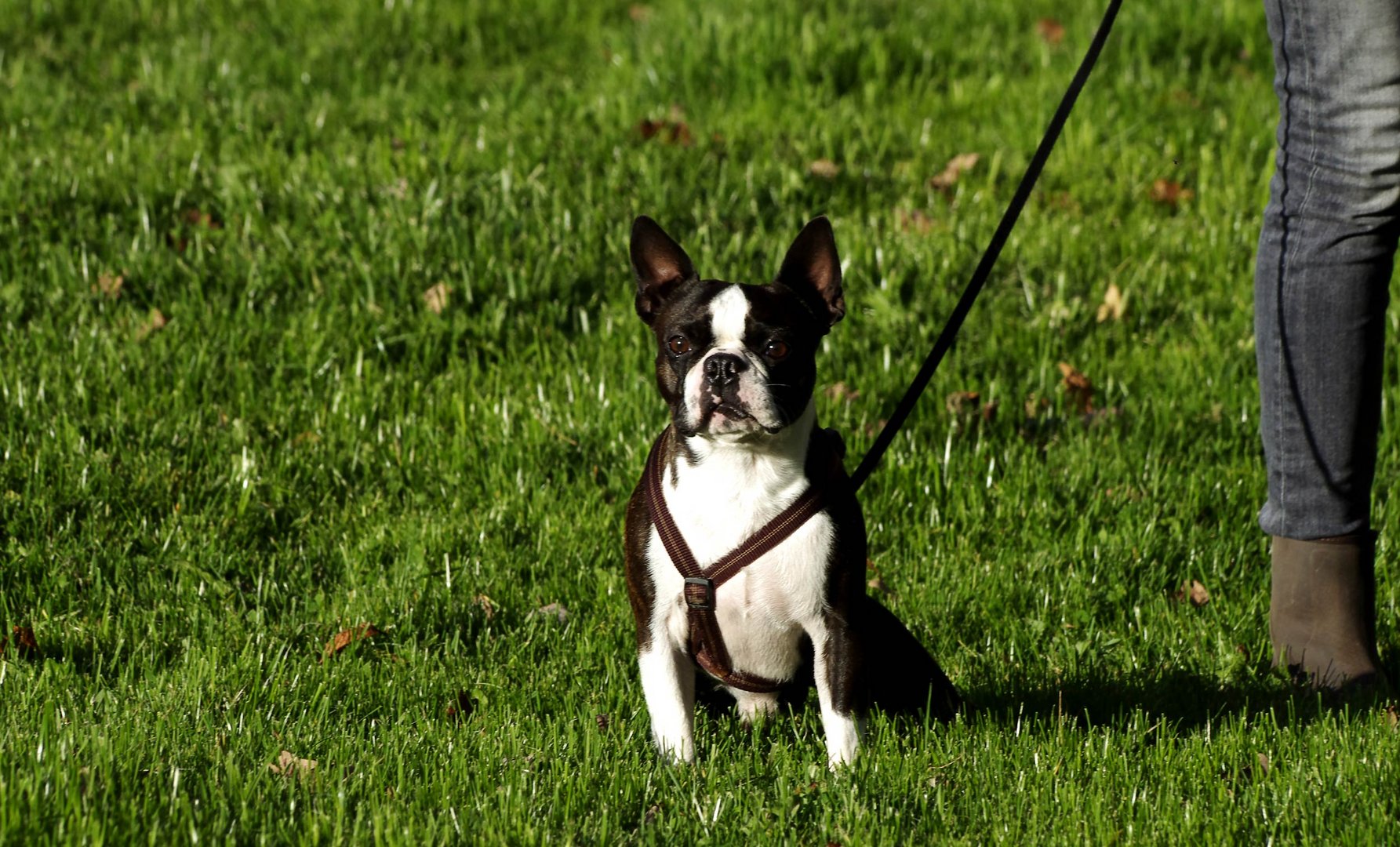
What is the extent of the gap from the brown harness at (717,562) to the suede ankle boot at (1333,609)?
146 cm

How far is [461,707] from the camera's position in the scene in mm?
3953

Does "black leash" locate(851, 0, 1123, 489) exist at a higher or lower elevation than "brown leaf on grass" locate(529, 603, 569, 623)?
higher

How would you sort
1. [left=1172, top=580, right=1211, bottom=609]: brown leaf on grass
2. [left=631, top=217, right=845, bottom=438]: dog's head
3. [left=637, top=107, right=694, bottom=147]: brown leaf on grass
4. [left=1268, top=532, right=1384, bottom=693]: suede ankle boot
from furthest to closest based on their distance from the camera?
1. [left=637, top=107, right=694, bottom=147]: brown leaf on grass
2. [left=1172, top=580, right=1211, bottom=609]: brown leaf on grass
3. [left=1268, top=532, right=1384, bottom=693]: suede ankle boot
4. [left=631, top=217, right=845, bottom=438]: dog's head

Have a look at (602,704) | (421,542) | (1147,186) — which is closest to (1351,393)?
(602,704)

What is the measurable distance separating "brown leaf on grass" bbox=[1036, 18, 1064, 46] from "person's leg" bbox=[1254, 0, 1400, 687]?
16.3 ft

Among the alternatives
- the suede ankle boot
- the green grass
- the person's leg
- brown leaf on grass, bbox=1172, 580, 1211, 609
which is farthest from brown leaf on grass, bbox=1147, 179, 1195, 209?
the suede ankle boot

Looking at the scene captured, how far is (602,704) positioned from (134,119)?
492 cm

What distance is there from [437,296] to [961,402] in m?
2.09

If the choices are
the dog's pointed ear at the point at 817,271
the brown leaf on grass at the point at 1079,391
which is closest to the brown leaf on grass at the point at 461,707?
the dog's pointed ear at the point at 817,271

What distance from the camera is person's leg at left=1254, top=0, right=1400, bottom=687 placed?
12.2 feet

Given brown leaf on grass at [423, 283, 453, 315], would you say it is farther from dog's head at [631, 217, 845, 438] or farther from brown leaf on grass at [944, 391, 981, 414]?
dog's head at [631, 217, 845, 438]

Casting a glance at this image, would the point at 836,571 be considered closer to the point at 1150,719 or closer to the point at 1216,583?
the point at 1150,719

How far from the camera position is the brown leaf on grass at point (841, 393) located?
18.4 feet

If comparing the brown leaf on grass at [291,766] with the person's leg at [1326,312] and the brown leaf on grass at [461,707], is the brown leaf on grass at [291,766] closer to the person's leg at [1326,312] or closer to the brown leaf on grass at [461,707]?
the brown leaf on grass at [461,707]
